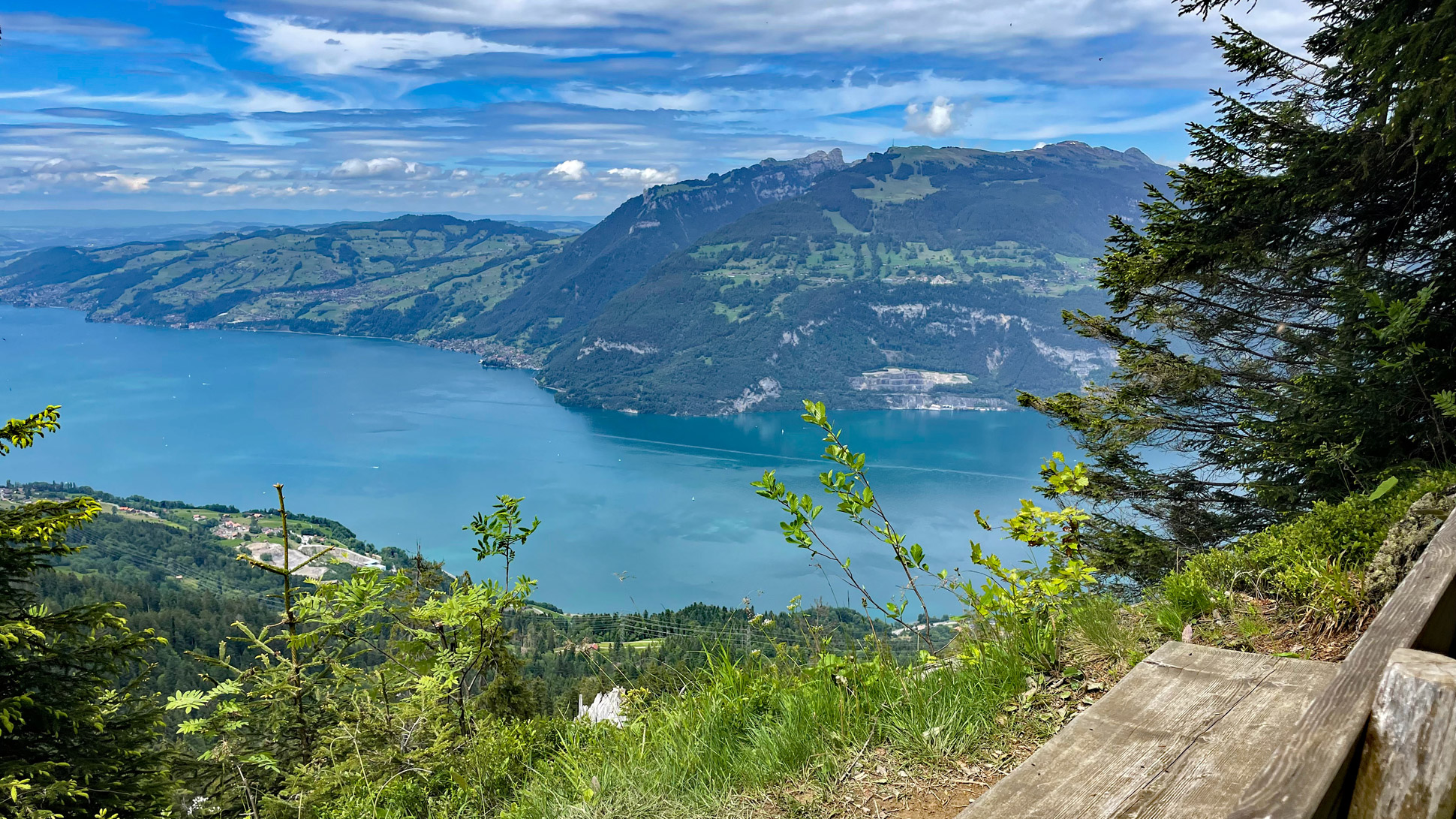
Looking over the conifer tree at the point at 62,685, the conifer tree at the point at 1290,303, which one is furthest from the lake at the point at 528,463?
the conifer tree at the point at 62,685

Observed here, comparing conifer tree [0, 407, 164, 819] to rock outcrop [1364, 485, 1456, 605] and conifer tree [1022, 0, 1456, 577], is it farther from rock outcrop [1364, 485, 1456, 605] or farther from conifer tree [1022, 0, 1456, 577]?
conifer tree [1022, 0, 1456, 577]

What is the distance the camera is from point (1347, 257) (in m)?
6.89

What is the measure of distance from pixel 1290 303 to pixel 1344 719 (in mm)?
8874

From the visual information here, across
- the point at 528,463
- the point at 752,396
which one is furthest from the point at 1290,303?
the point at 752,396

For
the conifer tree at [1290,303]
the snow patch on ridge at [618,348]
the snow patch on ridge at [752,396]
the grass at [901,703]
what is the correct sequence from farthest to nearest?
the snow patch on ridge at [618,348] → the snow patch on ridge at [752,396] → the conifer tree at [1290,303] → the grass at [901,703]

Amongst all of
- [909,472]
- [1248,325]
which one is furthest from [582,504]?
[1248,325]

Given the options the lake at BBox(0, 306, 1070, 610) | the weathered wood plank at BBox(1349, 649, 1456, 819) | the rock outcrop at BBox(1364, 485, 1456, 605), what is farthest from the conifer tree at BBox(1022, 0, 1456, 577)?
the lake at BBox(0, 306, 1070, 610)

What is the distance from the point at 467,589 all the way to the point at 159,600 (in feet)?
216

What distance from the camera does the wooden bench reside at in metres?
0.70

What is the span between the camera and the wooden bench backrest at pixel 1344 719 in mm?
665

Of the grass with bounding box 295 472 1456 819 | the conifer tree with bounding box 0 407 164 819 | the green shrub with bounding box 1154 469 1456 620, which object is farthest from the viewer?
the conifer tree with bounding box 0 407 164 819

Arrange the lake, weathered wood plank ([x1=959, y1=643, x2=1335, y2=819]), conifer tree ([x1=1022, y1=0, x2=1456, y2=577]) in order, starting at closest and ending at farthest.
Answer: weathered wood plank ([x1=959, y1=643, x2=1335, y2=819]) → conifer tree ([x1=1022, y1=0, x2=1456, y2=577]) → the lake

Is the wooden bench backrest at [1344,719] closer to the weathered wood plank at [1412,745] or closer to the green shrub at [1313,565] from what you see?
the weathered wood plank at [1412,745]

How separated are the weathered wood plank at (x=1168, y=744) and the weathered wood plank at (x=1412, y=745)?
0.36 meters
